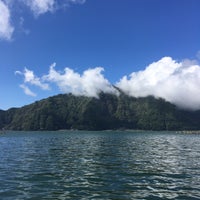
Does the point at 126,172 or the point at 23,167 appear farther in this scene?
the point at 23,167

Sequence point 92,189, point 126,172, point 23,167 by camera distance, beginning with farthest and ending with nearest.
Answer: point 23,167 < point 126,172 < point 92,189

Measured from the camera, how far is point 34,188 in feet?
105

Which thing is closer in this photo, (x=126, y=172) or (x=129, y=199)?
(x=129, y=199)

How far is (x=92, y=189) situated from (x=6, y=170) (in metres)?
17.3

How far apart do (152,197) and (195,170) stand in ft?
60.0

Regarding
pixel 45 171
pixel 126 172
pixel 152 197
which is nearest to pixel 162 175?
pixel 126 172

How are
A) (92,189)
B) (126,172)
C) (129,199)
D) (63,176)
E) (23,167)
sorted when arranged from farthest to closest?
(23,167)
(126,172)
(63,176)
(92,189)
(129,199)

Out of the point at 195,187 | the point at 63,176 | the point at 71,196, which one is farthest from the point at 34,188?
the point at 195,187

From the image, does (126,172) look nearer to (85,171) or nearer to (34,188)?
(85,171)

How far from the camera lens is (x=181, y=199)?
28.0 m

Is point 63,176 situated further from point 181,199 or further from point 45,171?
point 181,199

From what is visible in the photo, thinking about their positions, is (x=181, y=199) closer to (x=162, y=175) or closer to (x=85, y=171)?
(x=162, y=175)

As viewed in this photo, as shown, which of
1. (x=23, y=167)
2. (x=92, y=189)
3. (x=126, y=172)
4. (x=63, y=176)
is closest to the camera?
(x=92, y=189)

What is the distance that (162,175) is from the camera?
4050cm
